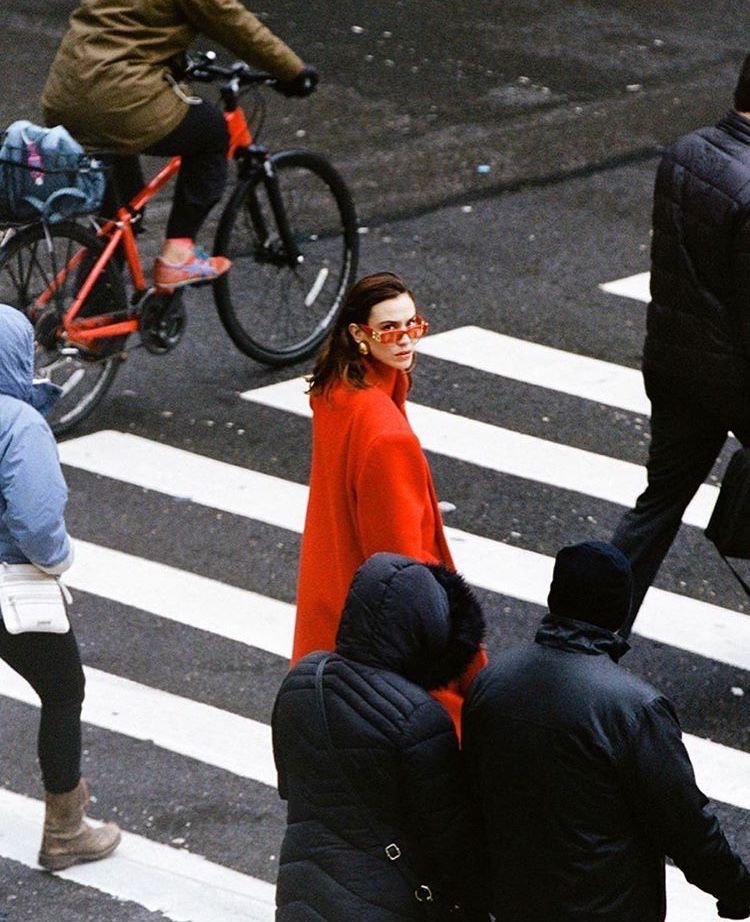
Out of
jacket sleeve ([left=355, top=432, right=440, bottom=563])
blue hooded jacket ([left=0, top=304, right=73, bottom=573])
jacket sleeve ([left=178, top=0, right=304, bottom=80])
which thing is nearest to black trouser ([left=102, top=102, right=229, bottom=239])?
jacket sleeve ([left=178, top=0, right=304, bottom=80])

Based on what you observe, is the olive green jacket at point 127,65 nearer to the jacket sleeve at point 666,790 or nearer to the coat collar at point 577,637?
the coat collar at point 577,637

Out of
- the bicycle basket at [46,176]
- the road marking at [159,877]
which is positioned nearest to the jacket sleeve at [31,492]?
the road marking at [159,877]

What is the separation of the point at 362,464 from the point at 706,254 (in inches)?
72.1

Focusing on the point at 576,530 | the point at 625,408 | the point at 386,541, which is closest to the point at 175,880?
the point at 386,541

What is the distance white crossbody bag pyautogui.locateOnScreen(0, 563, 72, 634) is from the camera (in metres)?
5.76

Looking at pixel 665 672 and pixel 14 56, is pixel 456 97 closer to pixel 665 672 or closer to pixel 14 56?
pixel 14 56

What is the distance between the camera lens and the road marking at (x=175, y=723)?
686cm

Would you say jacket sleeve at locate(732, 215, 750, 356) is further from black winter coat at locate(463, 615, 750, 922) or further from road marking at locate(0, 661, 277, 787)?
black winter coat at locate(463, 615, 750, 922)

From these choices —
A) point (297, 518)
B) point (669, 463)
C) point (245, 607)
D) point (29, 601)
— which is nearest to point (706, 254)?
point (669, 463)

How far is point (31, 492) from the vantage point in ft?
18.6

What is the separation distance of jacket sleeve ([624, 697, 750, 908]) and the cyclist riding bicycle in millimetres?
5224

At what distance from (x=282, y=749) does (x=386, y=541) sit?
3.42 ft

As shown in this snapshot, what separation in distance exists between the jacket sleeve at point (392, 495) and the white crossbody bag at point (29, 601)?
3.20 feet

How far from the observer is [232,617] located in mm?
7844
